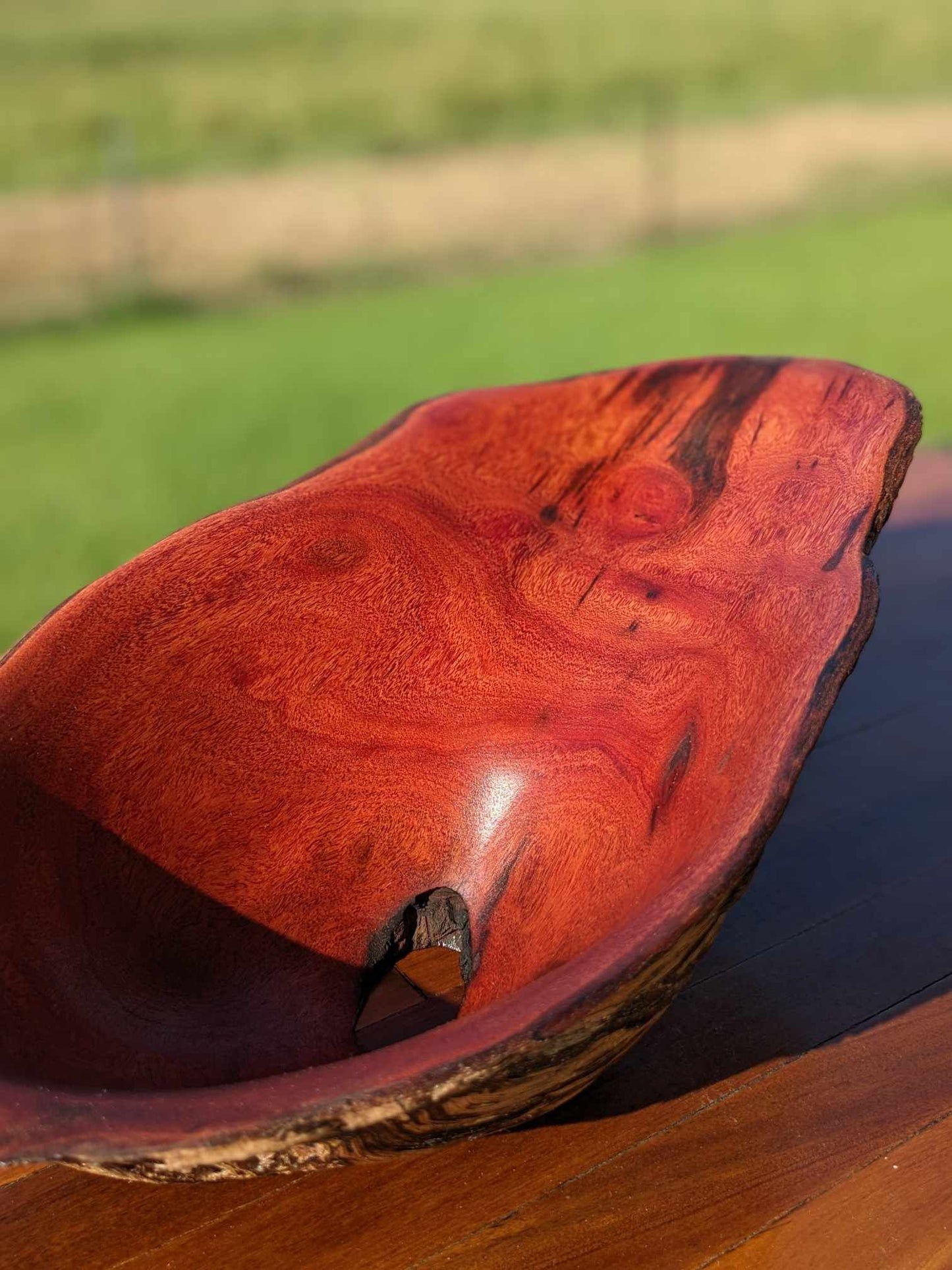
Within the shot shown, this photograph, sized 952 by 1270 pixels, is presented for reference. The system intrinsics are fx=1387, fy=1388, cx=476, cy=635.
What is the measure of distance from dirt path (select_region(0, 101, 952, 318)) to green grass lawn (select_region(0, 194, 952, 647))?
477mm

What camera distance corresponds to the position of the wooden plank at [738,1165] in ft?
2.22

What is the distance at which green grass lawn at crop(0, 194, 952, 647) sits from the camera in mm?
2775

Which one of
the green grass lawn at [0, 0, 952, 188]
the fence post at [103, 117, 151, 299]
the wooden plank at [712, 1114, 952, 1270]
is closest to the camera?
the wooden plank at [712, 1114, 952, 1270]

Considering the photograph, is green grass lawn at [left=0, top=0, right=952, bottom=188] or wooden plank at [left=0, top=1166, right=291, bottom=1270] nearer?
wooden plank at [left=0, top=1166, right=291, bottom=1270]

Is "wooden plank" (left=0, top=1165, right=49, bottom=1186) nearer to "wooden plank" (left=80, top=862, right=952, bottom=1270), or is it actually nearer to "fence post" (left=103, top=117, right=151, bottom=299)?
"wooden plank" (left=80, top=862, right=952, bottom=1270)

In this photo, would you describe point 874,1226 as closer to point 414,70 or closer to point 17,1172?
point 17,1172

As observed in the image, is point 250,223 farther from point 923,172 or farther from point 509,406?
point 509,406

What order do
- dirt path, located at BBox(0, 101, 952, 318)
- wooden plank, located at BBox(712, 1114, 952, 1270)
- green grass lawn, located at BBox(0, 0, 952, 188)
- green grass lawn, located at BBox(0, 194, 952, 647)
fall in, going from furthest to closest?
green grass lawn, located at BBox(0, 0, 952, 188) < dirt path, located at BBox(0, 101, 952, 318) < green grass lawn, located at BBox(0, 194, 952, 647) < wooden plank, located at BBox(712, 1114, 952, 1270)

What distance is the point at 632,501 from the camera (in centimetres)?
93

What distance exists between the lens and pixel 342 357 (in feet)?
12.4

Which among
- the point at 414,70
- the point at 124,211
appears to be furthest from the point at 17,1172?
the point at 414,70

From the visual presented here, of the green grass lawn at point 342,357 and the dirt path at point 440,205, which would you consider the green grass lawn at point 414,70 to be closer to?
the dirt path at point 440,205

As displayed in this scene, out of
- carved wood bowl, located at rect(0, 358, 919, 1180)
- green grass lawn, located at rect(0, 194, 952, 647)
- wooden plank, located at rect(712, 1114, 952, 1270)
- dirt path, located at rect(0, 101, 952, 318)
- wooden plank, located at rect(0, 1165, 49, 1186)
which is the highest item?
carved wood bowl, located at rect(0, 358, 919, 1180)

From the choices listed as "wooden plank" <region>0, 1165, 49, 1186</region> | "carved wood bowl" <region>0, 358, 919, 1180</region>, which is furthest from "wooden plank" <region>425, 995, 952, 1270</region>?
"wooden plank" <region>0, 1165, 49, 1186</region>
